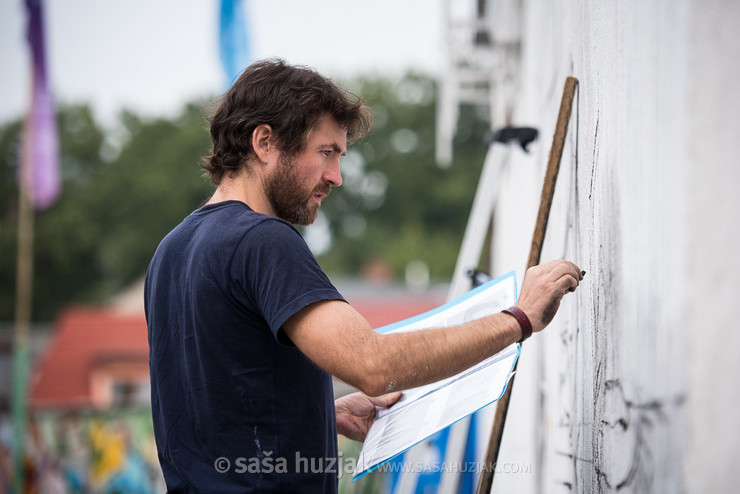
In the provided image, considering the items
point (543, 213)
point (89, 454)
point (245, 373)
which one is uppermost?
point (543, 213)

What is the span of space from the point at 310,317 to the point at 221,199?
476 mm

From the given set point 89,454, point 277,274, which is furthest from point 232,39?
point 277,274

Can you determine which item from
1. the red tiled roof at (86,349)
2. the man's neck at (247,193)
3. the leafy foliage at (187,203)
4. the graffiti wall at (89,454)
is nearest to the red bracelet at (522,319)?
the man's neck at (247,193)

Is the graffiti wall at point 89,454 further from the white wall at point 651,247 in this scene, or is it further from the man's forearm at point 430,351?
the man's forearm at point 430,351

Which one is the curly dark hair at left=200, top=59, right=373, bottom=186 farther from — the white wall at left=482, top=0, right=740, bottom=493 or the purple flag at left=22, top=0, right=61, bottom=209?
the purple flag at left=22, top=0, right=61, bottom=209

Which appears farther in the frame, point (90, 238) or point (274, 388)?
point (90, 238)

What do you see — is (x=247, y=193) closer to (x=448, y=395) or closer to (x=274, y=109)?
(x=274, y=109)

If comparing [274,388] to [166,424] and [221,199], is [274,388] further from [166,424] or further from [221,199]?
[221,199]

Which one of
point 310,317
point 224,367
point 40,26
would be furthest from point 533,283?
point 40,26

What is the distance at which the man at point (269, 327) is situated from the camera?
1.46 m

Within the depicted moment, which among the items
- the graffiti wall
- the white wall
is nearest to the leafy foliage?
the graffiti wall

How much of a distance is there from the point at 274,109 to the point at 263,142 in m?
0.08

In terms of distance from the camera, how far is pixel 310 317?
144 cm

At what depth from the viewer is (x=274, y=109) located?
5.79 ft
